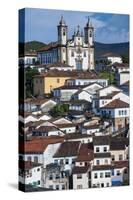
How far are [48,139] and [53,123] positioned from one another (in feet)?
0.66

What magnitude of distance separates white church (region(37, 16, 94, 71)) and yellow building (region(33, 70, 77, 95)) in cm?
13

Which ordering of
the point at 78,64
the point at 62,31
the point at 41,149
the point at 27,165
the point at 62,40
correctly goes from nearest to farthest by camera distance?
the point at 27,165, the point at 41,149, the point at 62,31, the point at 62,40, the point at 78,64

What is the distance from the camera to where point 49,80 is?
9062mm

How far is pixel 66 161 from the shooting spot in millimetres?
9039

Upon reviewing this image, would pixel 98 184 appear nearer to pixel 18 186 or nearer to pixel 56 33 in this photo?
pixel 18 186

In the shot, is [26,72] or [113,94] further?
[113,94]

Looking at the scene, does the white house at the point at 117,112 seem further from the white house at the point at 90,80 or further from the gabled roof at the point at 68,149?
the gabled roof at the point at 68,149

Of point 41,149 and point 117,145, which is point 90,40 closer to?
point 117,145

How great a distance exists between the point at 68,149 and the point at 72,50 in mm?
1213

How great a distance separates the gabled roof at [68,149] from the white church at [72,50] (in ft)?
3.04

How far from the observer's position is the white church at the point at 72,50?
902 centimetres

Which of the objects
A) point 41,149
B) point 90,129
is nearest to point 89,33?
point 90,129

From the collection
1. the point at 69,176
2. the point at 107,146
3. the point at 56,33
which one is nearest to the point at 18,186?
the point at 69,176

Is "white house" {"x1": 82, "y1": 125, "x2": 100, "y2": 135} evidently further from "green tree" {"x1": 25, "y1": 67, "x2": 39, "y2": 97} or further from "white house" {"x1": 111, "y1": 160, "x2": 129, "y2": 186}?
"green tree" {"x1": 25, "y1": 67, "x2": 39, "y2": 97}
